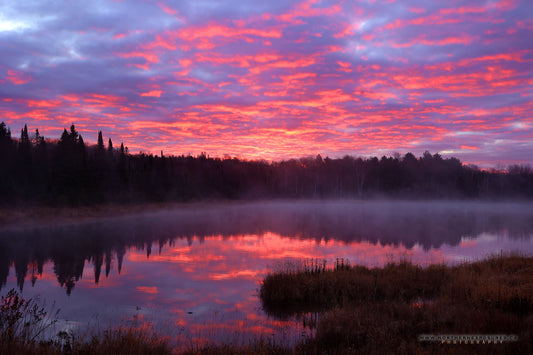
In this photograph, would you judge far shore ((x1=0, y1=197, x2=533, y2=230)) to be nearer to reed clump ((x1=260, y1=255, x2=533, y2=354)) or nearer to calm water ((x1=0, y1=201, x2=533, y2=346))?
calm water ((x1=0, y1=201, x2=533, y2=346))

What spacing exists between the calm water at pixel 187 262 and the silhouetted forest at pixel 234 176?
73.6 ft

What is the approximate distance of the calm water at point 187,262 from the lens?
1295 centimetres

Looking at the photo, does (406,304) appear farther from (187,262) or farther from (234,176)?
(234,176)

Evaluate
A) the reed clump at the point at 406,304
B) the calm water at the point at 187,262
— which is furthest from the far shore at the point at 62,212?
the reed clump at the point at 406,304

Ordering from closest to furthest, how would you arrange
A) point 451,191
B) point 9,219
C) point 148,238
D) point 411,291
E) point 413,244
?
point 411,291 → point 413,244 → point 148,238 → point 9,219 → point 451,191

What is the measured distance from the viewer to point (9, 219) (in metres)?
41.5

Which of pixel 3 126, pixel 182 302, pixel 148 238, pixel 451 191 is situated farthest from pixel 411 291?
pixel 451 191

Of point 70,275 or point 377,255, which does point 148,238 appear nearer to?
point 70,275

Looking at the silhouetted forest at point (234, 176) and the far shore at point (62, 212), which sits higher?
the silhouetted forest at point (234, 176)

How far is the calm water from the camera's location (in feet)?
42.5

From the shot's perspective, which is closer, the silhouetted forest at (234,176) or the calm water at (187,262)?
the calm water at (187,262)

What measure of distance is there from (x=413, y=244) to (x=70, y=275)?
2785 cm

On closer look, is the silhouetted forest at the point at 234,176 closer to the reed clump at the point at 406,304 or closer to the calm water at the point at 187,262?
the calm water at the point at 187,262

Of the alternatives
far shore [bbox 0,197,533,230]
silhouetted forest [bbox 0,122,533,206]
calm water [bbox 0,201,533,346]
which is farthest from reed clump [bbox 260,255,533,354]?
silhouetted forest [bbox 0,122,533,206]
